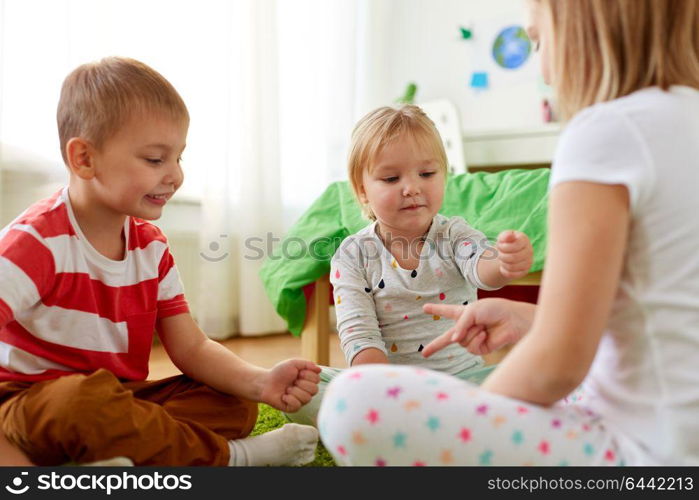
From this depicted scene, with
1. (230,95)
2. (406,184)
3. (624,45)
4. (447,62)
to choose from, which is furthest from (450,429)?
(447,62)

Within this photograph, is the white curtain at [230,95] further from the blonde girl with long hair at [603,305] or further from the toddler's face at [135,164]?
the blonde girl with long hair at [603,305]

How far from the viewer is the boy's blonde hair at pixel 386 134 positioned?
4.23 ft

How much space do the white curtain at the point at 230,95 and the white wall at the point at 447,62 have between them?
3.3 inches

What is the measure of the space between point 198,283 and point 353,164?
1.30 meters

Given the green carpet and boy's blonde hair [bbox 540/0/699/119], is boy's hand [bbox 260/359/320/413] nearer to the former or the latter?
the green carpet

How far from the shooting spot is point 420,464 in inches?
25.5

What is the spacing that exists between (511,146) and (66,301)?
6.93 ft

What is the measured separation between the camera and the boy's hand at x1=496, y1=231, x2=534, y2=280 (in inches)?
40.8

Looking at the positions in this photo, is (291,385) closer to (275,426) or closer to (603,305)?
(275,426)

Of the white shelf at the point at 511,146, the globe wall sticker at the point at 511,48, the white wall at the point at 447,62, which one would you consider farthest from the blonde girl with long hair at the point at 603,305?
the globe wall sticker at the point at 511,48

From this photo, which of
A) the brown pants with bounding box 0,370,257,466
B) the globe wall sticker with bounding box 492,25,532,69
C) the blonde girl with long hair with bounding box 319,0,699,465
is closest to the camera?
the blonde girl with long hair with bounding box 319,0,699,465

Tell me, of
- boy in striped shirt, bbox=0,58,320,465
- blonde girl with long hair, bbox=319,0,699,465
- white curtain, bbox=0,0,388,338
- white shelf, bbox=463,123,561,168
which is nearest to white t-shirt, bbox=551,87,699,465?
blonde girl with long hair, bbox=319,0,699,465

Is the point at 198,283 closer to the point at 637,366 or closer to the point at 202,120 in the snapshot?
the point at 202,120

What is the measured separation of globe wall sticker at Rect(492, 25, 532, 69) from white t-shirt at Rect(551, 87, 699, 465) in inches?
104
